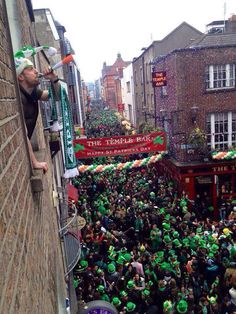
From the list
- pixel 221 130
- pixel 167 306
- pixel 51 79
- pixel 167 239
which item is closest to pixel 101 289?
pixel 167 306

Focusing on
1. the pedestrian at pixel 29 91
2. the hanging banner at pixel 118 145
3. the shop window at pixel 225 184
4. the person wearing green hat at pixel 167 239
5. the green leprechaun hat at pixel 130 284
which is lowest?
the shop window at pixel 225 184

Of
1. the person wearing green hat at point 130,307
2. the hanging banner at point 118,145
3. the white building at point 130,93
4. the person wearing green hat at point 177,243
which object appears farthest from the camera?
the white building at point 130,93

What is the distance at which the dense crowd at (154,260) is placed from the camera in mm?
9445

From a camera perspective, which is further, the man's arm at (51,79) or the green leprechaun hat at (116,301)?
the green leprechaun hat at (116,301)

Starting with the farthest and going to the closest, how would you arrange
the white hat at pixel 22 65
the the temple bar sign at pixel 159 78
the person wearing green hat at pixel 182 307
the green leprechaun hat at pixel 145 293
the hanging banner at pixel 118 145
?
the the temple bar sign at pixel 159 78 → the hanging banner at pixel 118 145 → the green leprechaun hat at pixel 145 293 → the person wearing green hat at pixel 182 307 → the white hat at pixel 22 65

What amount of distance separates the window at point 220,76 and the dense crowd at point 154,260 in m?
7.50

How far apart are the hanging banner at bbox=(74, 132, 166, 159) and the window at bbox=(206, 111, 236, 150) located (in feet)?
11.5

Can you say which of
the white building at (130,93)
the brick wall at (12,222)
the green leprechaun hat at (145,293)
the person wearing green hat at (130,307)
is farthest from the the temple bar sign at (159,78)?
the white building at (130,93)

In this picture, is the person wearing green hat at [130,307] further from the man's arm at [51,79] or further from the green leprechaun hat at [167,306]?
the man's arm at [51,79]

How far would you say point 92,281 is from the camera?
397 inches

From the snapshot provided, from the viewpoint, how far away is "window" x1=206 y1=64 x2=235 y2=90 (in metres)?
20.0

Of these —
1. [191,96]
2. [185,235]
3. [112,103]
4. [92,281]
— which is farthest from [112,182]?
[112,103]

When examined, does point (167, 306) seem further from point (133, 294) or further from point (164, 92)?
point (164, 92)

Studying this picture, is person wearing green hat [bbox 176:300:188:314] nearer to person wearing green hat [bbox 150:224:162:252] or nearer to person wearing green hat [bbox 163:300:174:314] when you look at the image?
person wearing green hat [bbox 163:300:174:314]
